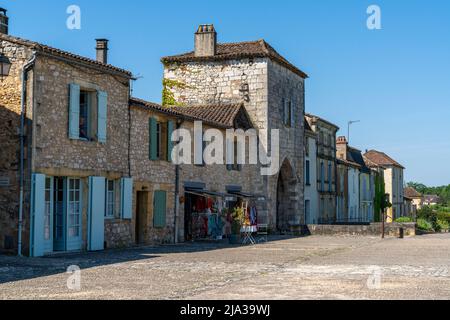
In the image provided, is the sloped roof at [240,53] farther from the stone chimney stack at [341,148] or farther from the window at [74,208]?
the stone chimney stack at [341,148]

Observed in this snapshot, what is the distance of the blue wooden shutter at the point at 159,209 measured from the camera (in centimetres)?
2081

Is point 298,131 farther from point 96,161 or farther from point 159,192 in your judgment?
point 96,161

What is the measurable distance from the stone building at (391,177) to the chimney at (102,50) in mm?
36403

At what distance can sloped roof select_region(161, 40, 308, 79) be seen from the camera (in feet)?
93.7

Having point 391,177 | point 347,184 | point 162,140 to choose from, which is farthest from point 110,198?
point 391,177

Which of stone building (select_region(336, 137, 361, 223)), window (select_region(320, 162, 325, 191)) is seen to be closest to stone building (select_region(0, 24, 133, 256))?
window (select_region(320, 162, 325, 191))

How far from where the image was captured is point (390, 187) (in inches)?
2288

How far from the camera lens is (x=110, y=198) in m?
19.0

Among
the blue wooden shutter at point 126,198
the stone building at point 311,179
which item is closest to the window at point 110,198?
the blue wooden shutter at point 126,198

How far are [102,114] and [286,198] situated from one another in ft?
51.3

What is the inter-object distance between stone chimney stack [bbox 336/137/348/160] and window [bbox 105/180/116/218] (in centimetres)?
2907

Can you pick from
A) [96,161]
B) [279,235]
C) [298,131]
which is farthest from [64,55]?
[298,131]

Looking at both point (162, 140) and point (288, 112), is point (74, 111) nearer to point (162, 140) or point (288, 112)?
point (162, 140)

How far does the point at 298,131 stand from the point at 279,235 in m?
5.82
